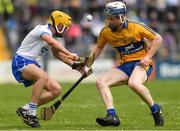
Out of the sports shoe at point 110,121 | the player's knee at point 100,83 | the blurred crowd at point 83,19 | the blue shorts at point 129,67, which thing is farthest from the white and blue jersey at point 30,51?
the blurred crowd at point 83,19

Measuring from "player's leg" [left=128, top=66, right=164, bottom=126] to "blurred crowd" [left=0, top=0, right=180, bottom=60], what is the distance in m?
16.6

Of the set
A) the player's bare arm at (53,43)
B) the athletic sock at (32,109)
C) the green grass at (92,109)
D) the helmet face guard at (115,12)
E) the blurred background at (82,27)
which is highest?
the helmet face guard at (115,12)

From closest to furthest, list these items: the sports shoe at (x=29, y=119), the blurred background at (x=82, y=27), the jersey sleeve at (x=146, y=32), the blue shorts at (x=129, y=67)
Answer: the sports shoe at (x=29, y=119) < the jersey sleeve at (x=146, y=32) < the blue shorts at (x=129, y=67) < the blurred background at (x=82, y=27)

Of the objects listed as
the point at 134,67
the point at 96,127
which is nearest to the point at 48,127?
the point at 96,127

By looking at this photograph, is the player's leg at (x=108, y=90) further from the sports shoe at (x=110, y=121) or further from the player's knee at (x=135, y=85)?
the player's knee at (x=135, y=85)

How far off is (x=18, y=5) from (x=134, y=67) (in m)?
17.4

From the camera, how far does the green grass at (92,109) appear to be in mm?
14016

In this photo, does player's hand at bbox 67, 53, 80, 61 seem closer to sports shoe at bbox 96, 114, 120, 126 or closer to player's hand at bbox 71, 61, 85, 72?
player's hand at bbox 71, 61, 85, 72

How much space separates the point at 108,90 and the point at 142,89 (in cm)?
70

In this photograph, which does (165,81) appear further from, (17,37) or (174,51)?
(17,37)

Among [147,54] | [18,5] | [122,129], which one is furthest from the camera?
[18,5]

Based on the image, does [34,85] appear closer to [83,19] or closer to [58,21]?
[58,21]

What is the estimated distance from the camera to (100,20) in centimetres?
3158

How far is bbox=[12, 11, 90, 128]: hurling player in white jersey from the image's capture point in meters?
13.9
